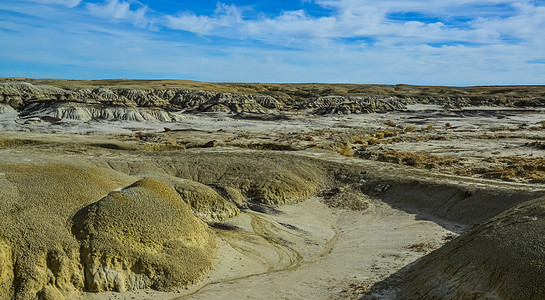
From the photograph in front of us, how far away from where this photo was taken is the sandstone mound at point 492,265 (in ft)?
32.7

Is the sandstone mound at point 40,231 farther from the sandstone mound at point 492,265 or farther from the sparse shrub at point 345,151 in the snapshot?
the sparse shrub at point 345,151

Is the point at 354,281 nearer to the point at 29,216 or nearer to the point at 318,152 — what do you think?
the point at 29,216

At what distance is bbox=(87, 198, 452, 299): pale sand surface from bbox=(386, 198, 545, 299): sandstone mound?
86.2 inches

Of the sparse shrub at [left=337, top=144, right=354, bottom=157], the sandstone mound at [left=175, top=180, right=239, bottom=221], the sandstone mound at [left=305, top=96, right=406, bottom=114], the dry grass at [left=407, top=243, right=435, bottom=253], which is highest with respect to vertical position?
the sandstone mound at [left=305, top=96, right=406, bottom=114]

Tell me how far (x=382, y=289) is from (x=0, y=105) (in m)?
68.9

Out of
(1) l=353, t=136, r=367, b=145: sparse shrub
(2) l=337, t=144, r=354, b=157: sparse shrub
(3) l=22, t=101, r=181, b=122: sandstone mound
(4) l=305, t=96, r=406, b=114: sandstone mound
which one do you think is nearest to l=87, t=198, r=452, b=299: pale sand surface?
(2) l=337, t=144, r=354, b=157: sparse shrub

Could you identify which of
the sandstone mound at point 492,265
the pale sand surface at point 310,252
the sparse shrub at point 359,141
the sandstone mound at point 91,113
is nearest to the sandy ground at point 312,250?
the pale sand surface at point 310,252

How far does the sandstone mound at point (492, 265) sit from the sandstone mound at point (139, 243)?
6512 millimetres

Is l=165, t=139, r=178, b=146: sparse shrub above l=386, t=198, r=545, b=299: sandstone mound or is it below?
below

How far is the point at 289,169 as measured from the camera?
2714cm

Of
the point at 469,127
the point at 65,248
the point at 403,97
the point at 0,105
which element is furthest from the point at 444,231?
the point at 403,97

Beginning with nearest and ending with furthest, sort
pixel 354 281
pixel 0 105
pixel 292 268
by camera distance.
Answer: pixel 354 281 → pixel 292 268 → pixel 0 105

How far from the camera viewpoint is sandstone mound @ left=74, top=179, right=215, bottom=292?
516 inches

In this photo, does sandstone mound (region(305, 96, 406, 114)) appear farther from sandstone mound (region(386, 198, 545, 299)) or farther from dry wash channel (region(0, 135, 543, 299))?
sandstone mound (region(386, 198, 545, 299))
